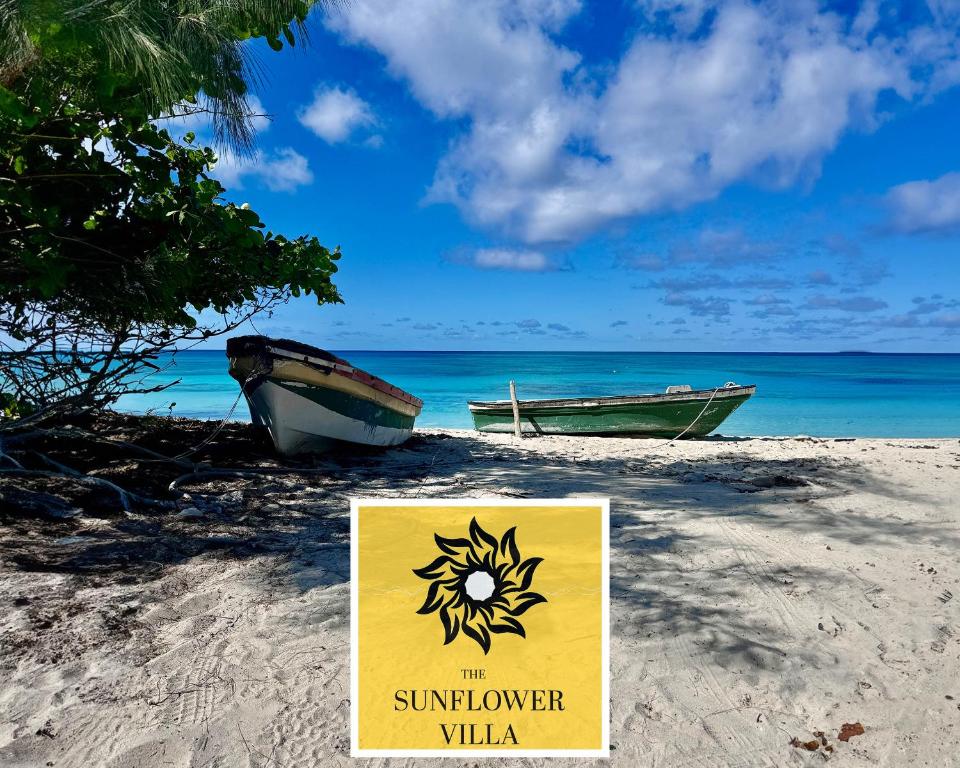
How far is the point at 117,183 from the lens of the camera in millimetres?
4316

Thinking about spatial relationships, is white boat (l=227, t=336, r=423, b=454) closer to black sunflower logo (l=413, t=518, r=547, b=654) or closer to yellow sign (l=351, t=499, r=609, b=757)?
yellow sign (l=351, t=499, r=609, b=757)

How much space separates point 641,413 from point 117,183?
469 inches

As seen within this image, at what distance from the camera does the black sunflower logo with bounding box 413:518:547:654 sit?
2936mm

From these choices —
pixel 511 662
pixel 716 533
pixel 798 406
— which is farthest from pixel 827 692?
pixel 798 406

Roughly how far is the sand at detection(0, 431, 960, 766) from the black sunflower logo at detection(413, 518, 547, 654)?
0.57 metres

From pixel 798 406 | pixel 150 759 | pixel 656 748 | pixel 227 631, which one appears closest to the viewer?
pixel 150 759

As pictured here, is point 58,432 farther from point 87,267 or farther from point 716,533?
point 716,533

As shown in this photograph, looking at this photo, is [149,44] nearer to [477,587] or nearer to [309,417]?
[477,587]

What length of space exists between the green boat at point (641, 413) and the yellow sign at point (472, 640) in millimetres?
10469

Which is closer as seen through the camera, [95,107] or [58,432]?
[95,107]

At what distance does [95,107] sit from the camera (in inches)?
152

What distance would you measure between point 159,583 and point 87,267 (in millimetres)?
2977

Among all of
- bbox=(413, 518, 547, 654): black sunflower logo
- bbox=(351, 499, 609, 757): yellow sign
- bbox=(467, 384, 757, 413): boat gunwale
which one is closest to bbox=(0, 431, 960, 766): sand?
bbox=(351, 499, 609, 757): yellow sign

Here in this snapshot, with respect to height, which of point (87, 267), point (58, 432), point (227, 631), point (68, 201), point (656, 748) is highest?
point (68, 201)
